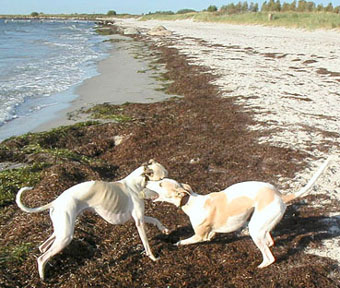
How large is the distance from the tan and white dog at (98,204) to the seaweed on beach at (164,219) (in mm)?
371

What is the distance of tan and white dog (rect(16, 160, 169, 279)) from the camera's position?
3430mm

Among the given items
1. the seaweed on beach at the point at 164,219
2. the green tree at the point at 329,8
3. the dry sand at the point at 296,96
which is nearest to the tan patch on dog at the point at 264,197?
the seaweed on beach at the point at 164,219

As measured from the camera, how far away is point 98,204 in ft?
12.0

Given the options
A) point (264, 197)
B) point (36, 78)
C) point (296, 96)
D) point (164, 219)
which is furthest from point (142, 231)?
point (36, 78)

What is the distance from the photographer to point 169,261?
13.5ft

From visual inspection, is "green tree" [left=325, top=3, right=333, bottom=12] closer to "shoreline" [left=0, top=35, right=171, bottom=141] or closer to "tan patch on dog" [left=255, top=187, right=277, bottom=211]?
"shoreline" [left=0, top=35, right=171, bottom=141]

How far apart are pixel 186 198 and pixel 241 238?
43.0 inches

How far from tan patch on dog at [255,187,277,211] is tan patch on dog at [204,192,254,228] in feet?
0.26

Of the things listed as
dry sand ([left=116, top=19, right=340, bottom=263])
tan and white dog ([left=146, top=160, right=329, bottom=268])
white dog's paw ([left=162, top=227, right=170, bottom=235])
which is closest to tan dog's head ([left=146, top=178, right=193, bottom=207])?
tan and white dog ([left=146, top=160, right=329, bottom=268])

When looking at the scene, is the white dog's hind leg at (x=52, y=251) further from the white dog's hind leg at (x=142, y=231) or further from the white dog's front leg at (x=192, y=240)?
the white dog's front leg at (x=192, y=240)

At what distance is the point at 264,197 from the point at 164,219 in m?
1.68

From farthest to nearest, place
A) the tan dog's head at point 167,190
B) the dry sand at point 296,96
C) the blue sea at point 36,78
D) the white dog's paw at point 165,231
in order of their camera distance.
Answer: the blue sea at point 36,78, the dry sand at point 296,96, the white dog's paw at point 165,231, the tan dog's head at point 167,190

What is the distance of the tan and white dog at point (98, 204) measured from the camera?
135 inches

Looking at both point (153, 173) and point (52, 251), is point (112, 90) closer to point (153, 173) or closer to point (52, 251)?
point (153, 173)
